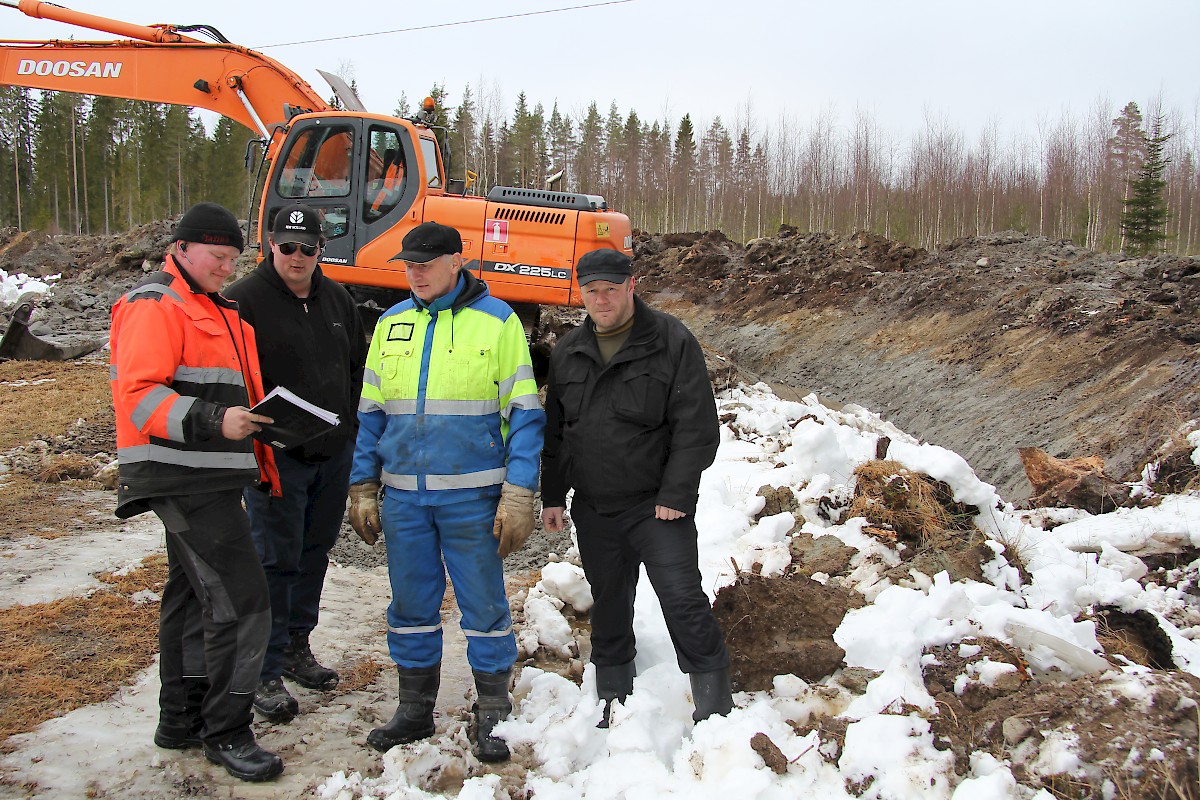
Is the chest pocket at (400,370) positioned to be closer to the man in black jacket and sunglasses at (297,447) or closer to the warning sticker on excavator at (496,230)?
the man in black jacket and sunglasses at (297,447)

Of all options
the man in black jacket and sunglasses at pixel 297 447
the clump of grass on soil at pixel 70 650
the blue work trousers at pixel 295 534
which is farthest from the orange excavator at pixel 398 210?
the blue work trousers at pixel 295 534

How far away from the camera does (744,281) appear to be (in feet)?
64.7

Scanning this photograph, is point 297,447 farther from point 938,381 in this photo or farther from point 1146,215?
point 1146,215

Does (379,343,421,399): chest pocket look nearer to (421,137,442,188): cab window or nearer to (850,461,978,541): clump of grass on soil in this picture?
(850,461,978,541): clump of grass on soil

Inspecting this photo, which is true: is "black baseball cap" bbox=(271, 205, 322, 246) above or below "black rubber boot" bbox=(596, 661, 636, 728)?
above

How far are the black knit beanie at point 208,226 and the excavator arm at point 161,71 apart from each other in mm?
6872

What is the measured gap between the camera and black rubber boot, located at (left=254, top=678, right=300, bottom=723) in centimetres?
336

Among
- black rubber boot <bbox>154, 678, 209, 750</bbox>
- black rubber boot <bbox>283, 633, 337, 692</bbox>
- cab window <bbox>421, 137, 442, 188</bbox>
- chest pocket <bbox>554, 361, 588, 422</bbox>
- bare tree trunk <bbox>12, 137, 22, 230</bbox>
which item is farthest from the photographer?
bare tree trunk <bbox>12, 137, 22, 230</bbox>

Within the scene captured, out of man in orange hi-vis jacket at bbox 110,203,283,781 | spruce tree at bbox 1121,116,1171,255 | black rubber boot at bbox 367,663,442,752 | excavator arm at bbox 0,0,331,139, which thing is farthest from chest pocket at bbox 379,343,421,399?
spruce tree at bbox 1121,116,1171,255

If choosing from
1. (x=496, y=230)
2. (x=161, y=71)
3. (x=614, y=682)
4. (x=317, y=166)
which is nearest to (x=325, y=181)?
(x=317, y=166)

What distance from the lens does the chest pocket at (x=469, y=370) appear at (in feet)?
10.3

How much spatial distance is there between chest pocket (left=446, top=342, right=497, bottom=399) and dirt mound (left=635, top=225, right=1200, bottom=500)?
19.2 feet

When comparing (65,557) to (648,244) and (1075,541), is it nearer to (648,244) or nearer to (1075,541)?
(1075,541)

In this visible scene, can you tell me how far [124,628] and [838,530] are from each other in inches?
148
